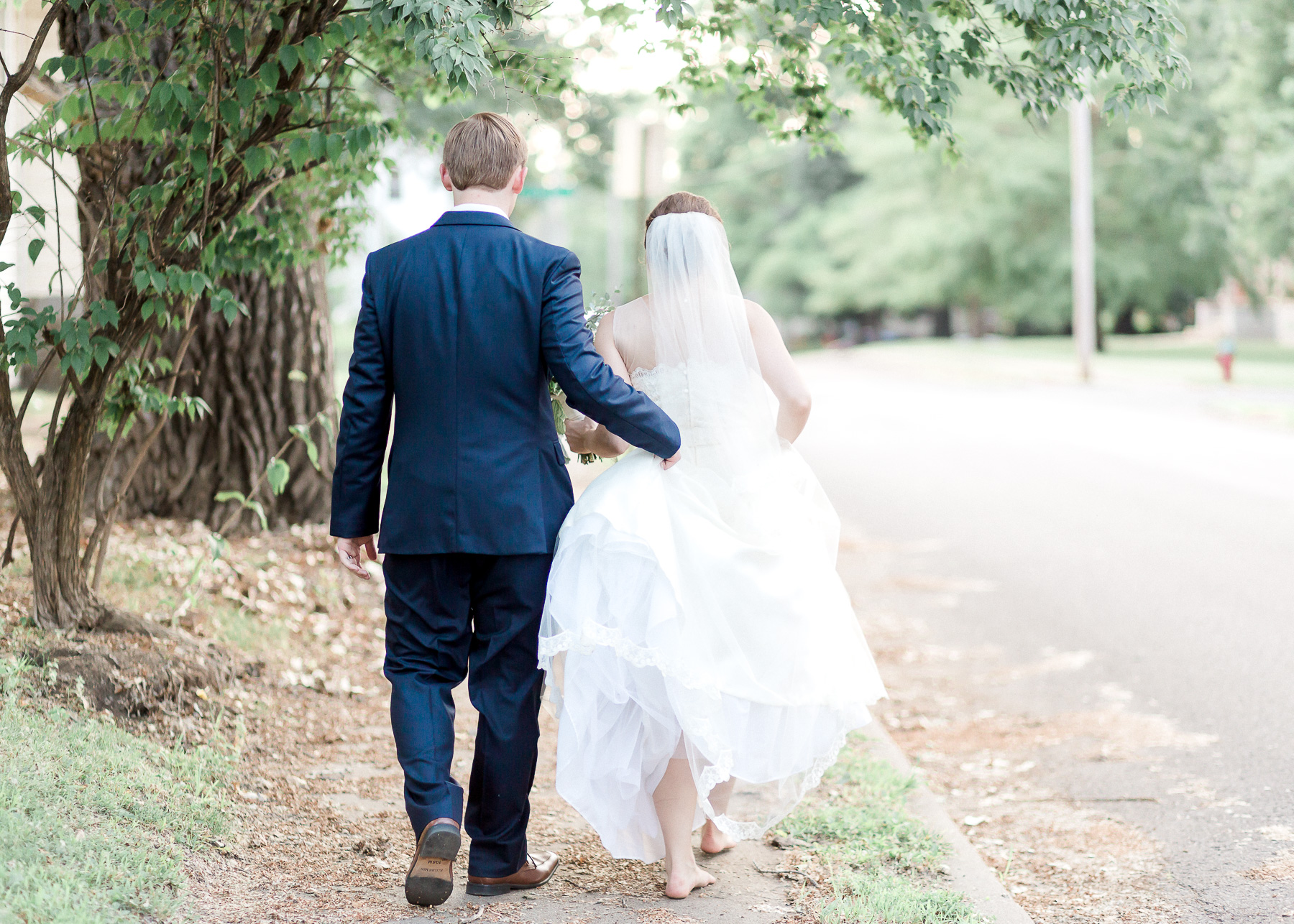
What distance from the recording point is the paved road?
4.73 m

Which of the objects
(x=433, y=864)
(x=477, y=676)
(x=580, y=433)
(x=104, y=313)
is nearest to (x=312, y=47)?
(x=104, y=313)

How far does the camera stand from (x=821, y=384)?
102 feet

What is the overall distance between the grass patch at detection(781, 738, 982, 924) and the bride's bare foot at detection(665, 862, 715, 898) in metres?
0.39

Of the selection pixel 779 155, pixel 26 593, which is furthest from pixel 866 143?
pixel 26 593

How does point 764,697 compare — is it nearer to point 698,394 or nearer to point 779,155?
point 698,394

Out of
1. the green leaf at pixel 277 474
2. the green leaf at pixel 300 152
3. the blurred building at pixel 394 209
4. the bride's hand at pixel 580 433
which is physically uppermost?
the blurred building at pixel 394 209

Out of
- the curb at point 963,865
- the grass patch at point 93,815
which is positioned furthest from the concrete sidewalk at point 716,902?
the grass patch at point 93,815

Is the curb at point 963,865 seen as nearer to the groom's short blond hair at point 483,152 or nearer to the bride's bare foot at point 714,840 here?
the bride's bare foot at point 714,840

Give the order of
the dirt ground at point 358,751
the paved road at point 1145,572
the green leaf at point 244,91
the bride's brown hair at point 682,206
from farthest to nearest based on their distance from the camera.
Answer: the paved road at point 1145,572, the green leaf at point 244,91, the bride's brown hair at point 682,206, the dirt ground at point 358,751

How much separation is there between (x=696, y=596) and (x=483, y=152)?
141 cm

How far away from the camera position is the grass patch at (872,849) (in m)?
3.43

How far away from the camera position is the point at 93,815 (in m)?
3.43

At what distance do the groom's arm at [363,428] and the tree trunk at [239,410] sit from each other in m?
3.98

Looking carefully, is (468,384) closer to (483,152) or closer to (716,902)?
(483,152)
